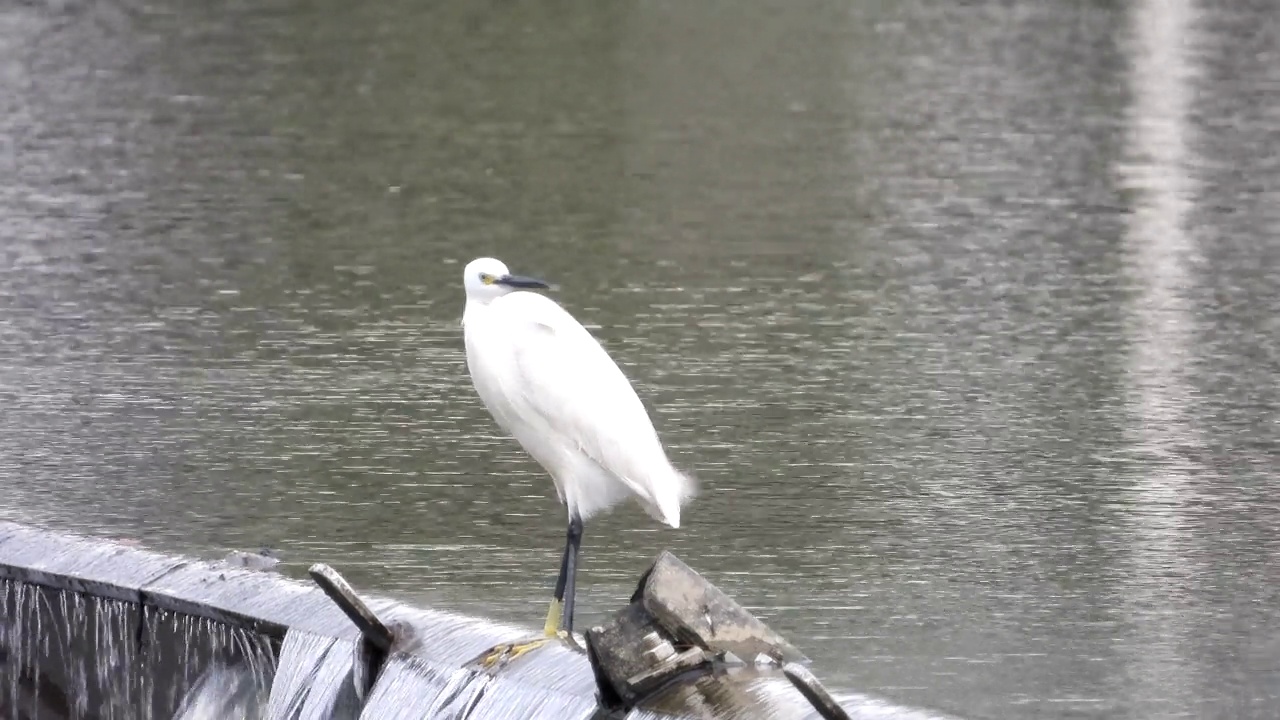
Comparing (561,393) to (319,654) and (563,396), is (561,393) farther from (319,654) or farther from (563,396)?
(319,654)

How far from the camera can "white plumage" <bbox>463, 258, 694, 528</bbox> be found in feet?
20.5

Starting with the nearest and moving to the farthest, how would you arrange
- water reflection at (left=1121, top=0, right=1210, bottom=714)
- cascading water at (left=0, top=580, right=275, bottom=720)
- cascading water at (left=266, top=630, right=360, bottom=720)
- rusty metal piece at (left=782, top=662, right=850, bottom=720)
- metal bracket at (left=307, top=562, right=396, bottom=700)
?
rusty metal piece at (left=782, top=662, right=850, bottom=720) < metal bracket at (left=307, top=562, right=396, bottom=700) < cascading water at (left=266, top=630, right=360, bottom=720) < cascading water at (left=0, top=580, right=275, bottom=720) < water reflection at (left=1121, top=0, right=1210, bottom=714)

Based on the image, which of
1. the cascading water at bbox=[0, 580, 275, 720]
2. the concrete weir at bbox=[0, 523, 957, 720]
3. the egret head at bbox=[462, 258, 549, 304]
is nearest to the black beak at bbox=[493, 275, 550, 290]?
the egret head at bbox=[462, 258, 549, 304]

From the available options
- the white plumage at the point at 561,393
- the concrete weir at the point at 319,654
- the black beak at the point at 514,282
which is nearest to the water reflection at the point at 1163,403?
the white plumage at the point at 561,393

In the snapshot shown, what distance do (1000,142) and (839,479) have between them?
927cm

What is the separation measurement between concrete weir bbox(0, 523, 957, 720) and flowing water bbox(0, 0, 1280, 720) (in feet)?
4.05

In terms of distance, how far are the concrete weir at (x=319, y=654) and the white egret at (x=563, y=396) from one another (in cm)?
45

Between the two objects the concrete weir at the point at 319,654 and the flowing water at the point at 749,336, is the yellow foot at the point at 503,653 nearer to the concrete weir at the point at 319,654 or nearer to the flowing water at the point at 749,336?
the concrete weir at the point at 319,654

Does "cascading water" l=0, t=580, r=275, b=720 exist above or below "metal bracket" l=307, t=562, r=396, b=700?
below

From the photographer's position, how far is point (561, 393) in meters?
6.24

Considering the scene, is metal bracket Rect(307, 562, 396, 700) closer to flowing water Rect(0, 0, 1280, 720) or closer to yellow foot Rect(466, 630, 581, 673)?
yellow foot Rect(466, 630, 581, 673)

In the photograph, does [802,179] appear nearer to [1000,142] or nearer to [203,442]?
[1000,142]

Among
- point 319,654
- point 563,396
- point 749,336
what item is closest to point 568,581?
point 563,396

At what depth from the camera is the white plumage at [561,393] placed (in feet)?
20.5
